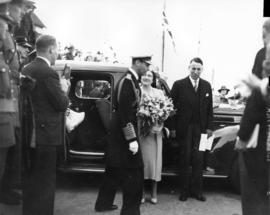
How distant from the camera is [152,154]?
18.8ft

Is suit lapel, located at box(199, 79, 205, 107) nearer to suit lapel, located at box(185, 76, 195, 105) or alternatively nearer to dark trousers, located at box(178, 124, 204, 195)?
suit lapel, located at box(185, 76, 195, 105)

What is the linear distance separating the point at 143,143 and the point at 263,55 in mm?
2675

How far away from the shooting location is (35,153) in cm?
457

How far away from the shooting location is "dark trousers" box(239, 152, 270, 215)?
3137 millimetres

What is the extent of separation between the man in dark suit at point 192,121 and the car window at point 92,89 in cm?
140

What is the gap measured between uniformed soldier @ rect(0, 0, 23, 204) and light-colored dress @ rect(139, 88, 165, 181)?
1749mm

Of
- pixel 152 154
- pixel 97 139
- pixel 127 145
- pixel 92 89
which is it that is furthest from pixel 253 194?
pixel 92 89

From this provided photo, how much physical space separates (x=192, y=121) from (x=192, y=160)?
56 cm

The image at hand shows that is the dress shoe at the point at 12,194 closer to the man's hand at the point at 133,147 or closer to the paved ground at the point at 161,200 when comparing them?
the paved ground at the point at 161,200

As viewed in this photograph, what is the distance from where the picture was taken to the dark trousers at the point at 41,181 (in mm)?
4539

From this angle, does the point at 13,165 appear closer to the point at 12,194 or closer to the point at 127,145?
the point at 12,194

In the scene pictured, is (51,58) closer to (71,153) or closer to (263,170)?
(71,153)

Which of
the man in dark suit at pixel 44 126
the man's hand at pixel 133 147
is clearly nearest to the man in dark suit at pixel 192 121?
the man's hand at pixel 133 147

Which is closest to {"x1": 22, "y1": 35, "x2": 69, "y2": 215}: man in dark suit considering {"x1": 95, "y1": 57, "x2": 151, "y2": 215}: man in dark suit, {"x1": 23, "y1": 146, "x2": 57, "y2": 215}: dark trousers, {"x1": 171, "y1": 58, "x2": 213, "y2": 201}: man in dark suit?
{"x1": 23, "y1": 146, "x2": 57, "y2": 215}: dark trousers
